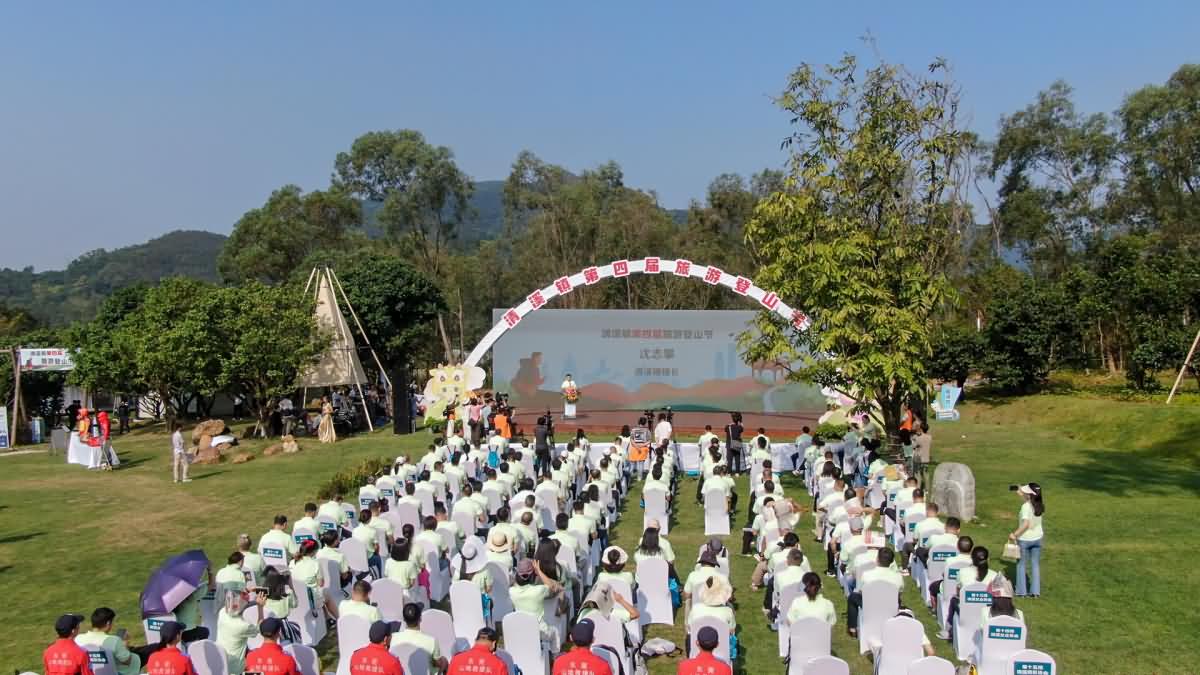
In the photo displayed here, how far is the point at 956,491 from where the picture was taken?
46.6ft

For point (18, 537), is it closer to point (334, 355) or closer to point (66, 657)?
point (66, 657)

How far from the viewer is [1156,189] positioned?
41.4 meters

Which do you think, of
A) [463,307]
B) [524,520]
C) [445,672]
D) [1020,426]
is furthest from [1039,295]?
[463,307]

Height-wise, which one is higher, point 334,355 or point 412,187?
point 412,187

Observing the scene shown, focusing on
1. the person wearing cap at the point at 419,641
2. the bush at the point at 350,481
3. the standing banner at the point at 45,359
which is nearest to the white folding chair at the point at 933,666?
the person wearing cap at the point at 419,641

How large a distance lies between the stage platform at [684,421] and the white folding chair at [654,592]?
15858 mm

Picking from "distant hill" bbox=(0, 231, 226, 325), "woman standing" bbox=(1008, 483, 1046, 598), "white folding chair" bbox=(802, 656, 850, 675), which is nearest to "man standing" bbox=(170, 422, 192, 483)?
"woman standing" bbox=(1008, 483, 1046, 598)

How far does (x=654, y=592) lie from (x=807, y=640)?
2.38 meters

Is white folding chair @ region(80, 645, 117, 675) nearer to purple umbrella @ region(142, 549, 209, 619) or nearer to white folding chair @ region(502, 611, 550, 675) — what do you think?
purple umbrella @ region(142, 549, 209, 619)

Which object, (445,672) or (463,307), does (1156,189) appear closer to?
(463,307)

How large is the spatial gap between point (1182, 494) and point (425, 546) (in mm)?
13147

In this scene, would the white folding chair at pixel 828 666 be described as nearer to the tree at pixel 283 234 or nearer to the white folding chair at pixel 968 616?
the white folding chair at pixel 968 616

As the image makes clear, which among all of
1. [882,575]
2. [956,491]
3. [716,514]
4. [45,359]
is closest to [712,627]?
[882,575]

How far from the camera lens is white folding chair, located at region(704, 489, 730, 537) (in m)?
13.7
